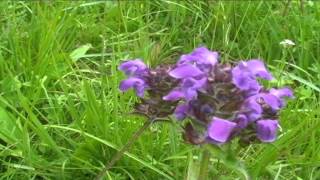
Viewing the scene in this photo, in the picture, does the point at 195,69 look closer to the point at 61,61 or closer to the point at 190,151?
Result: the point at 190,151

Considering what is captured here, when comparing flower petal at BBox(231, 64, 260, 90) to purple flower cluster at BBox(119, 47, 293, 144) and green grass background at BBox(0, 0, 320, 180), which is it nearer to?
purple flower cluster at BBox(119, 47, 293, 144)

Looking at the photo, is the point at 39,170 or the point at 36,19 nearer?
the point at 39,170

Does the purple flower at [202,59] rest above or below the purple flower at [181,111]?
above

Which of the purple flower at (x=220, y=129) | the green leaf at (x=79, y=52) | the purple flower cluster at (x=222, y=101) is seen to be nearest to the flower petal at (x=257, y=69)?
the purple flower cluster at (x=222, y=101)

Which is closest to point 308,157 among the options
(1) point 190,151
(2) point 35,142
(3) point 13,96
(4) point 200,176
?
(1) point 190,151

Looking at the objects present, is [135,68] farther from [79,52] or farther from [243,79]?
[79,52]

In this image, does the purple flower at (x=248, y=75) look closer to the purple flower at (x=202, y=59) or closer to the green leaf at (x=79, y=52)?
the purple flower at (x=202, y=59)

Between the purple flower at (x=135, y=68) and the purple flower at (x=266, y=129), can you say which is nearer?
the purple flower at (x=266, y=129)
